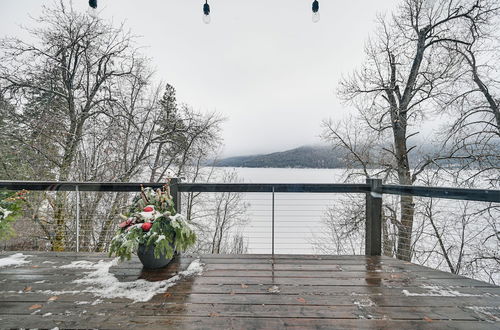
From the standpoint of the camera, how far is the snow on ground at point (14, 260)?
2422 mm

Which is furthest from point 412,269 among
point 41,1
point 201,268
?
point 41,1

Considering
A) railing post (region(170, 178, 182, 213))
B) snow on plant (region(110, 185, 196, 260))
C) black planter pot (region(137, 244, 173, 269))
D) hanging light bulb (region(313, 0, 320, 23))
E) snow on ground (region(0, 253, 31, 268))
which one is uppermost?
hanging light bulb (region(313, 0, 320, 23))

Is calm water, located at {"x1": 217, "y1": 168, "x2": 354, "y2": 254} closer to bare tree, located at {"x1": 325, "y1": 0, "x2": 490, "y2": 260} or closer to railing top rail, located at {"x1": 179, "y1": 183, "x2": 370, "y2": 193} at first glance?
railing top rail, located at {"x1": 179, "y1": 183, "x2": 370, "y2": 193}

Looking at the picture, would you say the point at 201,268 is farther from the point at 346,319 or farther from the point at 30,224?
the point at 30,224

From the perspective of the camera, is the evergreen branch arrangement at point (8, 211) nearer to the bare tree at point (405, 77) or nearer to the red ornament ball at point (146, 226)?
the red ornament ball at point (146, 226)

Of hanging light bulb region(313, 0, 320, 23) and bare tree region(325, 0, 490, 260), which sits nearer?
hanging light bulb region(313, 0, 320, 23)

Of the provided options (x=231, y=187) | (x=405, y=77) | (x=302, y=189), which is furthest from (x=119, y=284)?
(x=405, y=77)

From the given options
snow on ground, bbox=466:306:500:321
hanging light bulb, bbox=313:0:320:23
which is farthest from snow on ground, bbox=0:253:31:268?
snow on ground, bbox=466:306:500:321

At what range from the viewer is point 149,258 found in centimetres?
224

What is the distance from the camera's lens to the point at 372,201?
9.07 ft

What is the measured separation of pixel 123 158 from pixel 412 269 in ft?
27.4

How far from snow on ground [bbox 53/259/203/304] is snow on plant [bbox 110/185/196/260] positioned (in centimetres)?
21

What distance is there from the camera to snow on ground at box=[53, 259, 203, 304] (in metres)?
1.82

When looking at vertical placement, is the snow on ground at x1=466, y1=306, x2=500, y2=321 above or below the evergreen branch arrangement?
below
